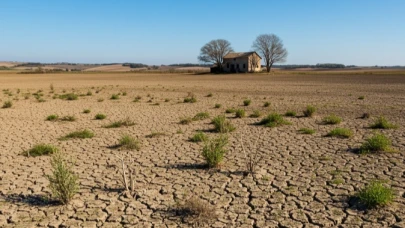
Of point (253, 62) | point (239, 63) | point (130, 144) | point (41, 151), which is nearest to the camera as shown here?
point (41, 151)

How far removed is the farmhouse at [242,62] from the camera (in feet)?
243

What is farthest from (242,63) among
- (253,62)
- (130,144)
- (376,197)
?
(376,197)

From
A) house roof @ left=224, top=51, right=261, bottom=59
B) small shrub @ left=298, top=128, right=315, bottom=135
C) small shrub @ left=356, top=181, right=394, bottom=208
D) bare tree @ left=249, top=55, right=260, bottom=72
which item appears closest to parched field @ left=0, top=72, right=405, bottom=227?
small shrub @ left=356, top=181, right=394, bottom=208

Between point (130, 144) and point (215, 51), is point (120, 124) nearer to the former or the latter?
point (130, 144)

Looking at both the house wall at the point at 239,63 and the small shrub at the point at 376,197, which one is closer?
the small shrub at the point at 376,197

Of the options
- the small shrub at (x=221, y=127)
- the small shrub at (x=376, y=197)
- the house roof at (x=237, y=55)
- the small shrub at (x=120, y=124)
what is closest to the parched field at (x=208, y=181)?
the small shrub at (x=376, y=197)

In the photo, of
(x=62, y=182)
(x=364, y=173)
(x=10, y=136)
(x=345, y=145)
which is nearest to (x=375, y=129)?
(x=345, y=145)

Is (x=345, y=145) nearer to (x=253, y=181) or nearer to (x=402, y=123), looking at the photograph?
(x=253, y=181)

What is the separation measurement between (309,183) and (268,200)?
112 centimetres

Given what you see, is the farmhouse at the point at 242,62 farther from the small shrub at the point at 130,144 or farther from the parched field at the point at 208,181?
the small shrub at the point at 130,144

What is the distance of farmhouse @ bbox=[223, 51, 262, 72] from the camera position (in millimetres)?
74188

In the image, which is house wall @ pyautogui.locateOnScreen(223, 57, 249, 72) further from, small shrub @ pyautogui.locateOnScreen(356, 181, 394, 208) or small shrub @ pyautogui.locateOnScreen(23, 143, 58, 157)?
small shrub @ pyautogui.locateOnScreen(356, 181, 394, 208)

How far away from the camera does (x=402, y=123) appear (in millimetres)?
11633

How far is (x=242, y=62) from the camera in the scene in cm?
7462
